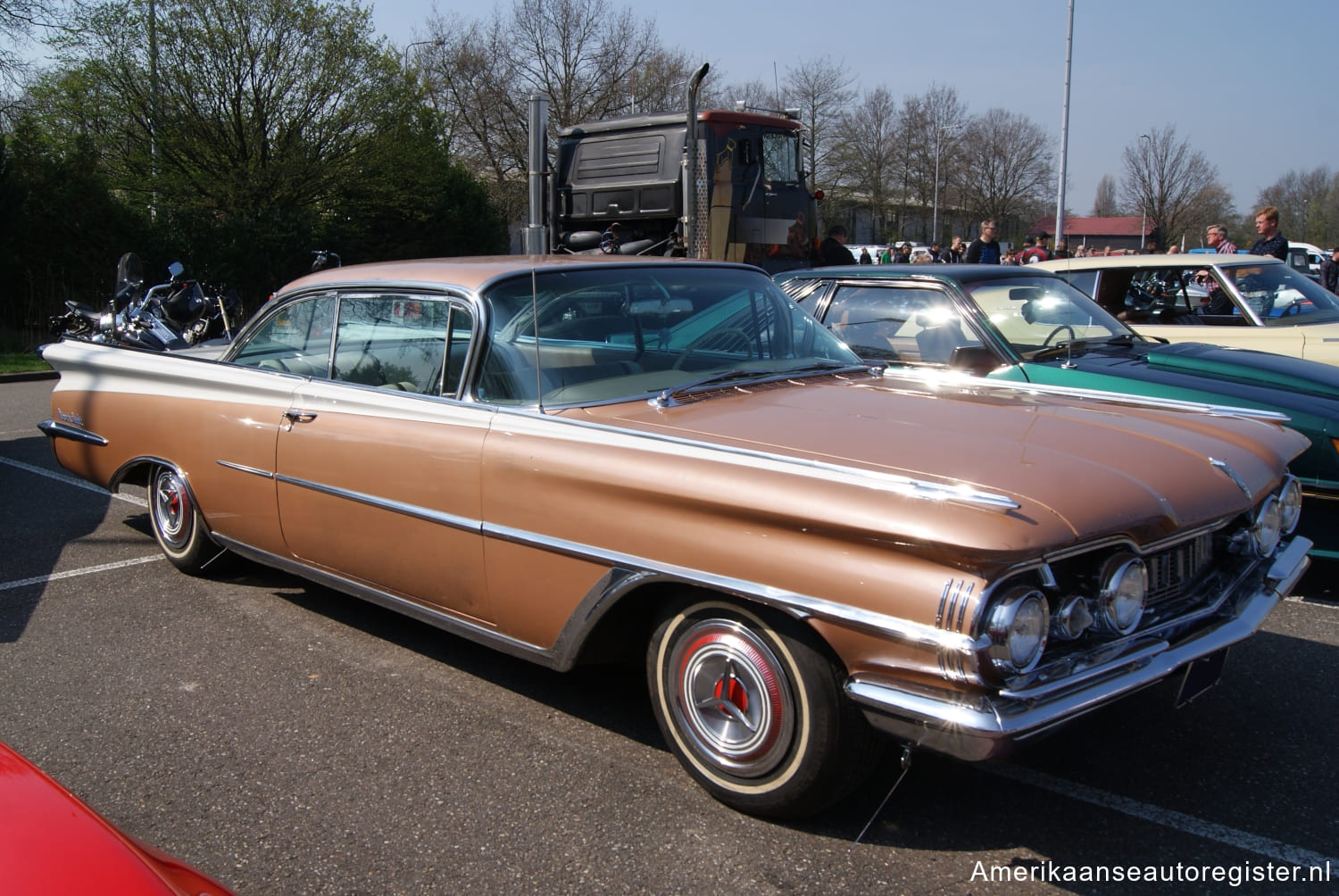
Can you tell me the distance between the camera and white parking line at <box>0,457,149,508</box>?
6567 mm

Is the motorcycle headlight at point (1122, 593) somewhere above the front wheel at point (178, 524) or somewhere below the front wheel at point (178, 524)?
above

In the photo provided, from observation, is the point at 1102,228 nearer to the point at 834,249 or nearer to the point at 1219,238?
the point at 1219,238

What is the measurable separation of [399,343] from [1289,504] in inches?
123

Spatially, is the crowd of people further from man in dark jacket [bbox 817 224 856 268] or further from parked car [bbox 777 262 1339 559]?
parked car [bbox 777 262 1339 559]

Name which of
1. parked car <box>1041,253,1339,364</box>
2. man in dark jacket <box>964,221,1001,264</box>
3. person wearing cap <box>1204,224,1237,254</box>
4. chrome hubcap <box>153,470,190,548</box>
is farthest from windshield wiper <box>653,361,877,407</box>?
person wearing cap <box>1204,224,1237,254</box>

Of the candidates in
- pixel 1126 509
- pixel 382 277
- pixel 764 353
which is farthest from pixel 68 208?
pixel 1126 509

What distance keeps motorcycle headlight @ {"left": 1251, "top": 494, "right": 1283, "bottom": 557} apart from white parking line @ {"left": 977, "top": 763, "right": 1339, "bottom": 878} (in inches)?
33.9

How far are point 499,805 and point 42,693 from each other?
1918mm

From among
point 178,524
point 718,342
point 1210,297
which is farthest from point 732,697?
point 1210,297

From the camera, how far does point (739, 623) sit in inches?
107

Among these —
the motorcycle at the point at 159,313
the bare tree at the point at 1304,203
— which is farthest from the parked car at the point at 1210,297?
the bare tree at the point at 1304,203

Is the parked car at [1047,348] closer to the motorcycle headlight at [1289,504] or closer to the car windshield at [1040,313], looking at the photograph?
the car windshield at [1040,313]

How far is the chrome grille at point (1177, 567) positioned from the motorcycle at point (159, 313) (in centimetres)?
984

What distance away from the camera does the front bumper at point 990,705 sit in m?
2.27
